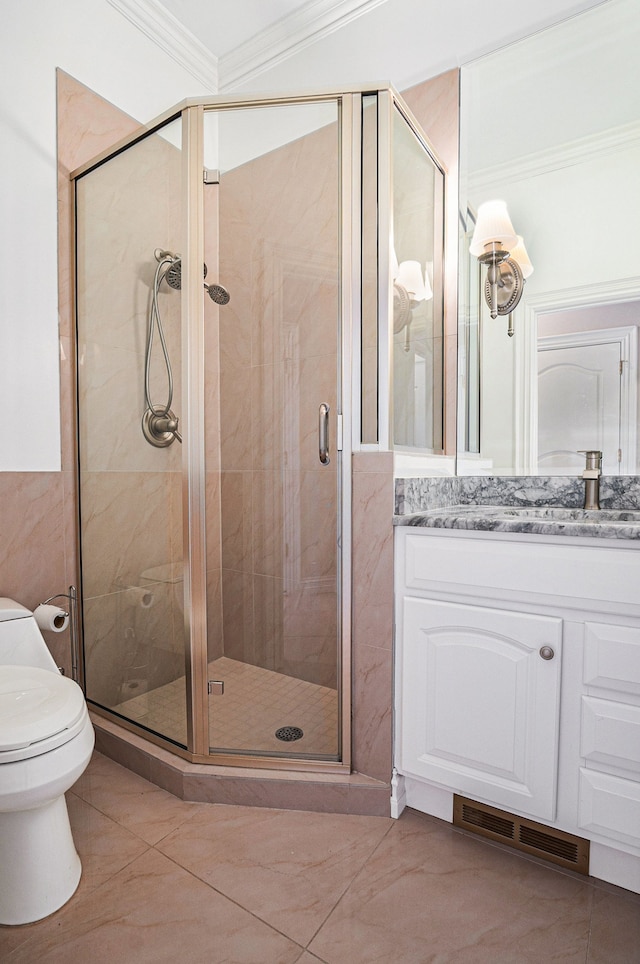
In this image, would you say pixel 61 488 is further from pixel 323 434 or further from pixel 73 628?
pixel 323 434

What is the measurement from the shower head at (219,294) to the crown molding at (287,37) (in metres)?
1.38

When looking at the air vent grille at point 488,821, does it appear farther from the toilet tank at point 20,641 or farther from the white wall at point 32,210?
the white wall at point 32,210

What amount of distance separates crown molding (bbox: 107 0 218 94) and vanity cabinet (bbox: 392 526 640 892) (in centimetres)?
233

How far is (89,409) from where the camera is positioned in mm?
1975

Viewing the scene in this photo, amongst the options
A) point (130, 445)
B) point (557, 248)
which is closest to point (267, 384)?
point (130, 445)

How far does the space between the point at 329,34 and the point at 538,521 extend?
2.16 meters

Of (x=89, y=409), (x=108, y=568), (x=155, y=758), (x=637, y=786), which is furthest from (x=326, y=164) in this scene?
(x=155, y=758)

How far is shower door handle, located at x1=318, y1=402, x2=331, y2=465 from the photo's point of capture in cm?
157

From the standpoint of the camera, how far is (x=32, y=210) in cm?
185

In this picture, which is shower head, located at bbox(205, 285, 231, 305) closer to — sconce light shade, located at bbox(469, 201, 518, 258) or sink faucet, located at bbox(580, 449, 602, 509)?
sconce light shade, located at bbox(469, 201, 518, 258)

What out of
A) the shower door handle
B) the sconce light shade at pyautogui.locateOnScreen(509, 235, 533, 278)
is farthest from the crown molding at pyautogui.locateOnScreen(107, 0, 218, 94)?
the shower door handle

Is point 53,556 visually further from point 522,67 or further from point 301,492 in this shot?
point 522,67

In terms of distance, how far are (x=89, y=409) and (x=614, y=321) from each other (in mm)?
1853

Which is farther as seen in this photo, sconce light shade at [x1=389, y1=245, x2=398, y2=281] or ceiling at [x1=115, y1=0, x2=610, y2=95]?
ceiling at [x1=115, y1=0, x2=610, y2=95]
